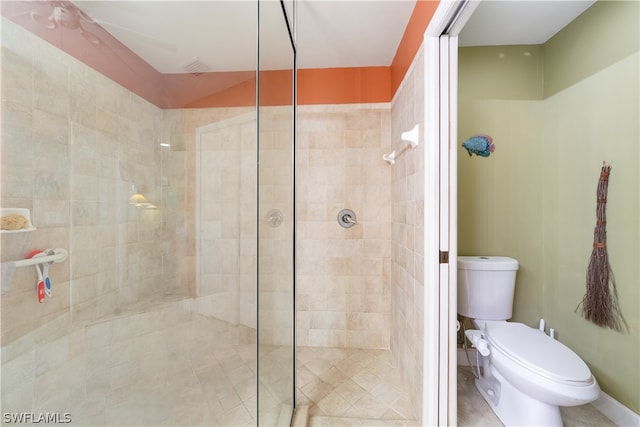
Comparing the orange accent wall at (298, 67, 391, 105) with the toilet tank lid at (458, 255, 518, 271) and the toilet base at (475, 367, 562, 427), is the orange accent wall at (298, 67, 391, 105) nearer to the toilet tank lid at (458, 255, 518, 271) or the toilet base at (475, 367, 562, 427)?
the toilet tank lid at (458, 255, 518, 271)

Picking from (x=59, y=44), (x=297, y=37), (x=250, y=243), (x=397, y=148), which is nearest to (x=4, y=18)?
(x=59, y=44)

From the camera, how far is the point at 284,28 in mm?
1288

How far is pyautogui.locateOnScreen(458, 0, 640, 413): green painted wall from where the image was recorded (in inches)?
51.4

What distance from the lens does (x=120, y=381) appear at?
61 centimetres

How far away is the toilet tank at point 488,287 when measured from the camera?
65.4 inches

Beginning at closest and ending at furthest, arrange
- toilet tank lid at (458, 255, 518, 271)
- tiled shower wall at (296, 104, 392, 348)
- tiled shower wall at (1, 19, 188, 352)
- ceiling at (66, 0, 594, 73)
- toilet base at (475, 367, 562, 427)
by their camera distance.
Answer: tiled shower wall at (1, 19, 188, 352) < ceiling at (66, 0, 594, 73) < toilet base at (475, 367, 562, 427) < toilet tank lid at (458, 255, 518, 271) < tiled shower wall at (296, 104, 392, 348)

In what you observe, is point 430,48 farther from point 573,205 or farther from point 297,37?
point 573,205

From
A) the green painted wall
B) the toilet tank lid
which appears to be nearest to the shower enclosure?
the toilet tank lid

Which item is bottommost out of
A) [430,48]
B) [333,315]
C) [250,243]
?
[333,315]

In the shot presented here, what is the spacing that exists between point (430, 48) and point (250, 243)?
4.05ft

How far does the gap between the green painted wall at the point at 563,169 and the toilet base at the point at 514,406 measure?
0.49 metres

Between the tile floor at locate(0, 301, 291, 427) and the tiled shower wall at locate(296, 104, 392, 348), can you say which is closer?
the tile floor at locate(0, 301, 291, 427)

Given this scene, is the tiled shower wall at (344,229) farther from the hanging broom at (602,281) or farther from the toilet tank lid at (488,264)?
the hanging broom at (602,281)

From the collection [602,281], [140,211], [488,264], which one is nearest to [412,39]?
[488,264]
